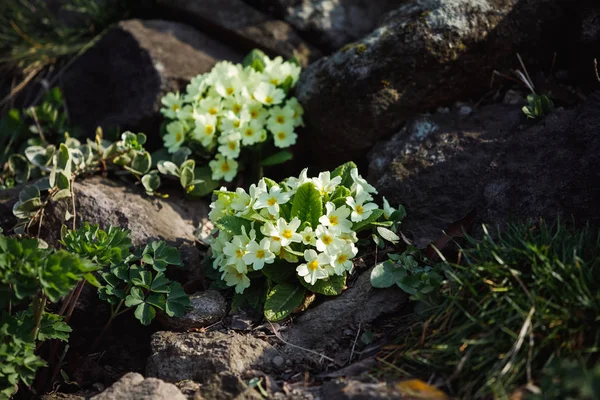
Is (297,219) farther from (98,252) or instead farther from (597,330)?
(597,330)

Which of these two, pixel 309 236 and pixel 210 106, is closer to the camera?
pixel 309 236

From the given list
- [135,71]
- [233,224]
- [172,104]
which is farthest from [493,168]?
[135,71]

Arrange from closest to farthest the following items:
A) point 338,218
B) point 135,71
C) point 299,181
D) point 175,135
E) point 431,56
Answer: point 338,218
point 299,181
point 431,56
point 175,135
point 135,71

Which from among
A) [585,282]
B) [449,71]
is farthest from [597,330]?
[449,71]

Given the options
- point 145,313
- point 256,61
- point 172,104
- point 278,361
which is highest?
point 256,61

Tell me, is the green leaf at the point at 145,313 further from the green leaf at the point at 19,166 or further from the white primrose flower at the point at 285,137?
the green leaf at the point at 19,166

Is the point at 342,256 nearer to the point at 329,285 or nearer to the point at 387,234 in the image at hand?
the point at 329,285

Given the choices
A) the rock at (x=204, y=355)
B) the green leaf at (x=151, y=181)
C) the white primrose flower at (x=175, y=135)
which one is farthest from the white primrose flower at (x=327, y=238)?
the white primrose flower at (x=175, y=135)
